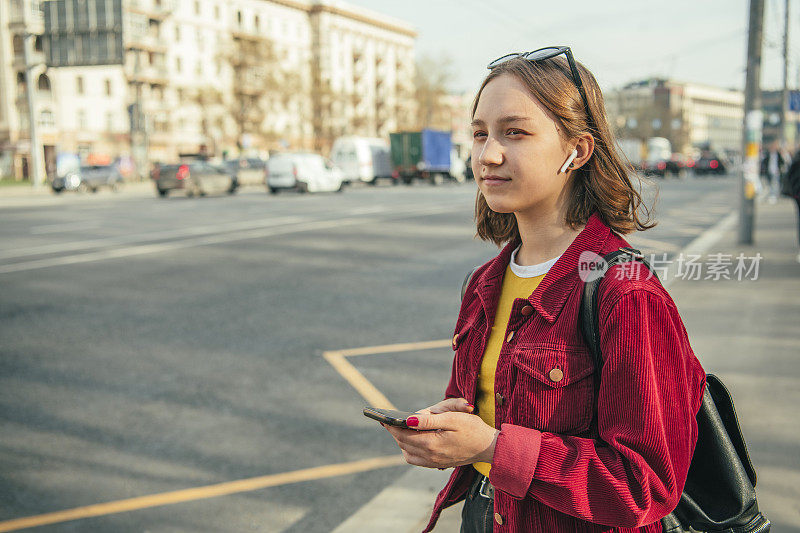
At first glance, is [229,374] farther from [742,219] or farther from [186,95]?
[186,95]

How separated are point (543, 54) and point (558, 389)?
0.70 m

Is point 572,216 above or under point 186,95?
under

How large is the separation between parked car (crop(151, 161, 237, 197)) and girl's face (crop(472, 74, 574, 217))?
29.7 metres

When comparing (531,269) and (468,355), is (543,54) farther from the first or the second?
(468,355)

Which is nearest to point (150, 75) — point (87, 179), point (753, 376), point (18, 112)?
point (18, 112)

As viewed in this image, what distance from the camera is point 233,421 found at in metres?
4.69

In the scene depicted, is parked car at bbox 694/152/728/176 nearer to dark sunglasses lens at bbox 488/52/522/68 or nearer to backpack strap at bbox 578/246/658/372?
dark sunglasses lens at bbox 488/52/522/68

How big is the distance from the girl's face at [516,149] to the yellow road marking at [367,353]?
3.34 metres

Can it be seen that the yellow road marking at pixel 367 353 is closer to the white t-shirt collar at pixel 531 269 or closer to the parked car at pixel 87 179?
the white t-shirt collar at pixel 531 269

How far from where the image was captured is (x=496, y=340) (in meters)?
1.67

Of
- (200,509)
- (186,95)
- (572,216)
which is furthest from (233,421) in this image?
(186,95)

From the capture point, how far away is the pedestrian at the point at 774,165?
2275cm

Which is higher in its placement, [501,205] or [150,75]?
[150,75]

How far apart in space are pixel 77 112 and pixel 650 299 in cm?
6709
